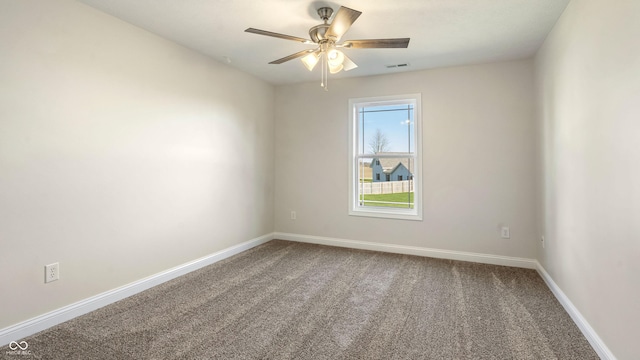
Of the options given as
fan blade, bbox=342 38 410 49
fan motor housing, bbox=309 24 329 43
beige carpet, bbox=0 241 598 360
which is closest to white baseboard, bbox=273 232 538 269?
beige carpet, bbox=0 241 598 360

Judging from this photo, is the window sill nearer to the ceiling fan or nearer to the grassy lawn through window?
the grassy lawn through window

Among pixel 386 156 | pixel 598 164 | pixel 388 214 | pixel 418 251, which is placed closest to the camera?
pixel 598 164

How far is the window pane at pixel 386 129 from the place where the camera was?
13.1 feet

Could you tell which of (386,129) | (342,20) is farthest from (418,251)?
(342,20)

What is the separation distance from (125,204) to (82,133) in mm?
686

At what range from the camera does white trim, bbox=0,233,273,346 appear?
6.27ft

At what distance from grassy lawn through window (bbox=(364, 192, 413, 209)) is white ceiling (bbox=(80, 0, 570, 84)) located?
1.81m

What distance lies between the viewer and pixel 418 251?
150 inches

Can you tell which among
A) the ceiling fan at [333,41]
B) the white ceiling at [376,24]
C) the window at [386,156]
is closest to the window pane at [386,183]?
the window at [386,156]

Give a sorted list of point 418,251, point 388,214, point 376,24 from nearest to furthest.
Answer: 1. point 376,24
2. point 418,251
3. point 388,214

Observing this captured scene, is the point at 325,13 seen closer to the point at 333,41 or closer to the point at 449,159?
the point at 333,41

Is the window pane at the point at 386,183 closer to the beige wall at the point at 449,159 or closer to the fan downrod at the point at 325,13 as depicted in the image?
the beige wall at the point at 449,159

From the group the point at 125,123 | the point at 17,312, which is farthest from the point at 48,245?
the point at 125,123

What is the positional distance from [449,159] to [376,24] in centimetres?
197
